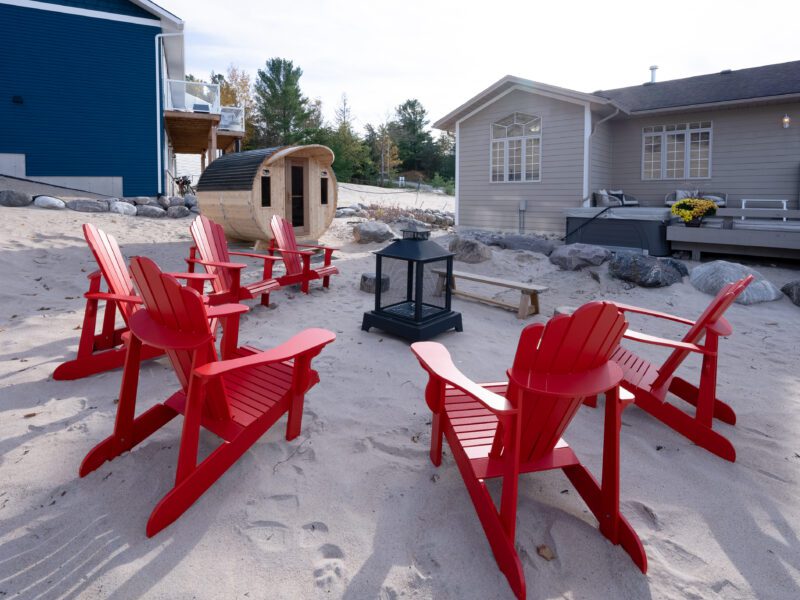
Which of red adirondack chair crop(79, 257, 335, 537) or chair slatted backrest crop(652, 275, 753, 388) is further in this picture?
chair slatted backrest crop(652, 275, 753, 388)

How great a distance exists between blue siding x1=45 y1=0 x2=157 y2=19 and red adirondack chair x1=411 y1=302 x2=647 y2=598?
15.7 metres

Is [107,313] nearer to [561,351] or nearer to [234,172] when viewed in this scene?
[561,351]

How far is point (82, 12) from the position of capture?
13.3m

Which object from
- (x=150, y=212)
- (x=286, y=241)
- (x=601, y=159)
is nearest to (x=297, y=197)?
(x=150, y=212)

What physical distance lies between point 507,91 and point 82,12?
434 inches

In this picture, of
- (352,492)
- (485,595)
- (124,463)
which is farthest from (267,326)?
(485,595)

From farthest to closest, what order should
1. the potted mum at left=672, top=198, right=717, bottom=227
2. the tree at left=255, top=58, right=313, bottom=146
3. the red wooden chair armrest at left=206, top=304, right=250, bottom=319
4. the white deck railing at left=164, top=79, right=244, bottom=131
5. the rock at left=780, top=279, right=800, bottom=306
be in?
the tree at left=255, top=58, right=313, bottom=146
the white deck railing at left=164, top=79, right=244, bottom=131
the potted mum at left=672, top=198, right=717, bottom=227
the rock at left=780, top=279, right=800, bottom=306
the red wooden chair armrest at left=206, top=304, right=250, bottom=319

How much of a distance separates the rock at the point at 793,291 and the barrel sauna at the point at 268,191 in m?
6.78

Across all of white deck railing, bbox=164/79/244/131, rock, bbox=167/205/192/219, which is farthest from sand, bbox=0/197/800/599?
white deck railing, bbox=164/79/244/131

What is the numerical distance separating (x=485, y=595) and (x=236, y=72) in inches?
1576

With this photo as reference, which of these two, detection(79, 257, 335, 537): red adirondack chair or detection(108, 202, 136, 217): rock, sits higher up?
detection(108, 202, 136, 217): rock

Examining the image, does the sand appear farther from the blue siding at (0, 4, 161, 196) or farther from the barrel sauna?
the blue siding at (0, 4, 161, 196)

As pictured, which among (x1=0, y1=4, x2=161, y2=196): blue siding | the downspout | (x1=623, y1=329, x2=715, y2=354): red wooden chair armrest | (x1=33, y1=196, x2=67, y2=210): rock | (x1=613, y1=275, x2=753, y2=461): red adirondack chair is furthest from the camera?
the downspout

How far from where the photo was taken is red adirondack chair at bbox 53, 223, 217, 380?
3.34m
